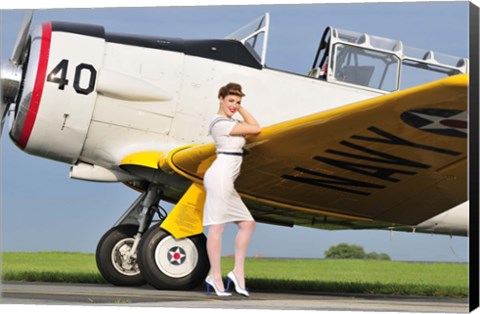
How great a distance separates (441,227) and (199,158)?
7.43ft

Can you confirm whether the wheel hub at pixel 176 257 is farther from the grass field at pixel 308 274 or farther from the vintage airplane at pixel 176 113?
the grass field at pixel 308 274

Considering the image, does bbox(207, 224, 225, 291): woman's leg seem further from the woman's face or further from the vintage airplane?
the woman's face

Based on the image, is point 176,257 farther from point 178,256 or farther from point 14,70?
point 14,70

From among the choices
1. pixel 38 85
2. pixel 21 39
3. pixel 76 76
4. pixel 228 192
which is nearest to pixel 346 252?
pixel 228 192

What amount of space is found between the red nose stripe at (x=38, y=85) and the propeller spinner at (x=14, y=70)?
192 millimetres

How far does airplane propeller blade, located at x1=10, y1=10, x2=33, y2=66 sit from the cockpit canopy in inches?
92.3

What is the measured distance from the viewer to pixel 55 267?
8.00m

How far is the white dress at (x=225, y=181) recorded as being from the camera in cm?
591

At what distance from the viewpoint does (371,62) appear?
7.27m

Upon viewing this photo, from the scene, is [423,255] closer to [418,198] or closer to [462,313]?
[418,198]

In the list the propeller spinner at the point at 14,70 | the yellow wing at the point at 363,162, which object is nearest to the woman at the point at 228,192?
the yellow wing at the point at 363,162

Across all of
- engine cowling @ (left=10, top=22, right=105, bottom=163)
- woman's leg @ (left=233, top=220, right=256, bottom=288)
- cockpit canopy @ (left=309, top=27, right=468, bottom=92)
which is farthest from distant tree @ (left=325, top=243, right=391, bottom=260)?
engine cowling @ (left=10, top=22, right=105, bottom=163)

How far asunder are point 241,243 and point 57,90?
2.10 metres

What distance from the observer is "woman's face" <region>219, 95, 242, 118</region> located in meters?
6.05
